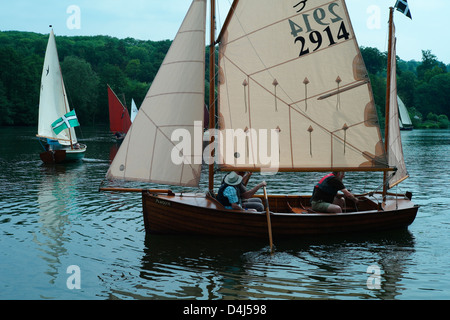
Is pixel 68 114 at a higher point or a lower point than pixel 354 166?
higher

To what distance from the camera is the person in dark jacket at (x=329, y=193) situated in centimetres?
1513

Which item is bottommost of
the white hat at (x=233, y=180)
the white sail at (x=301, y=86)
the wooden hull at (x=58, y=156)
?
the white hat at (x=233, y=180)

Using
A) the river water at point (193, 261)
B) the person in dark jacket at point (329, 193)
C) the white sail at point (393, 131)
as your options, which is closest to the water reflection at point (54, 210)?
the river water at point (193, 261)

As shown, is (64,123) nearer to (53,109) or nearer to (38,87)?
(53,109)

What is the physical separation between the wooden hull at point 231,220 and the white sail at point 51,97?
2565cm

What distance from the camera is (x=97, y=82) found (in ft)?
388

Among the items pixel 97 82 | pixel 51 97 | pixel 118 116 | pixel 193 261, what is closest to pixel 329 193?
pixel 193 261

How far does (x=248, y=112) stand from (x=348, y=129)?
2967 mm

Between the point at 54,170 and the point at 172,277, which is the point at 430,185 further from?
the point at 54,170

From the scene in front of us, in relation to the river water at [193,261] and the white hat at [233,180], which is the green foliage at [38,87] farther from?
the white hat at [233,180]

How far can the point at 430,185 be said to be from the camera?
2717 centimetres

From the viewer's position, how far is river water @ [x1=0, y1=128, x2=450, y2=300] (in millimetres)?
10992

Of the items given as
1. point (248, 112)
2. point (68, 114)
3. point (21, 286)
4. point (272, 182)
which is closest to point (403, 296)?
point (248, 112)
